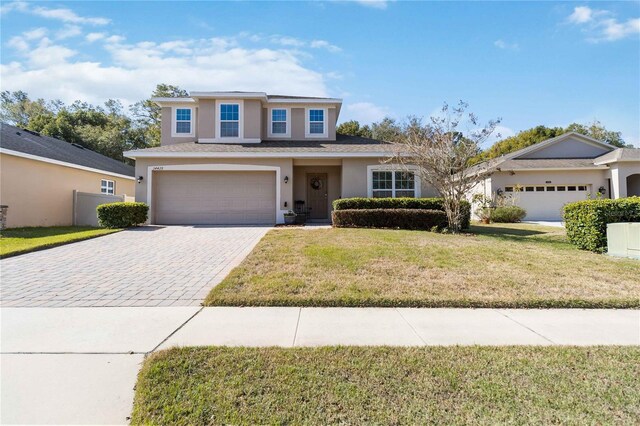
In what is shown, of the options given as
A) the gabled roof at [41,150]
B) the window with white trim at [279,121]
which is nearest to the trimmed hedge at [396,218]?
the window with white trim at [279,121]

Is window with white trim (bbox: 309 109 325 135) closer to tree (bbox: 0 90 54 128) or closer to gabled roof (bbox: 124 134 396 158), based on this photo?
gabled roof (bbox: 124 134 396 158)

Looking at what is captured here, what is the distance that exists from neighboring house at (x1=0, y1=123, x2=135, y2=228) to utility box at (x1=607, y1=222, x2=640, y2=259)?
68.0ft

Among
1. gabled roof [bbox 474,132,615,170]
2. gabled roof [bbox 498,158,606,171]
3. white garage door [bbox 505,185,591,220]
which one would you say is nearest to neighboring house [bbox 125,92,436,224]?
gabled roof [bbox 498,158,606,171]

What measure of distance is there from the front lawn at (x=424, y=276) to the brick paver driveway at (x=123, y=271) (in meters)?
0.65

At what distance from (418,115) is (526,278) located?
941 cm

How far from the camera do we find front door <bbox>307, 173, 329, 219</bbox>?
1628cm

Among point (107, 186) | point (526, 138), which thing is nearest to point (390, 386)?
point (107, 186)

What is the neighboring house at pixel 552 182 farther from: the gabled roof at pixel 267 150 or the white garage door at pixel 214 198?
the white garage door at pixel 214 198

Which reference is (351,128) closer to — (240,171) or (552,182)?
(552,182)

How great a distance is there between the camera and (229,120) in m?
16.0

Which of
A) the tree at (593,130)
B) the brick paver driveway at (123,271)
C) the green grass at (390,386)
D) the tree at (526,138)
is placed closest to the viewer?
the green grass at (390,386)

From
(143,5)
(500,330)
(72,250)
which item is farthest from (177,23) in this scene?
(500,330)

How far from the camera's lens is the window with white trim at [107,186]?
1866 cm

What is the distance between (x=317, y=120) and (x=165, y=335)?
1466cm
